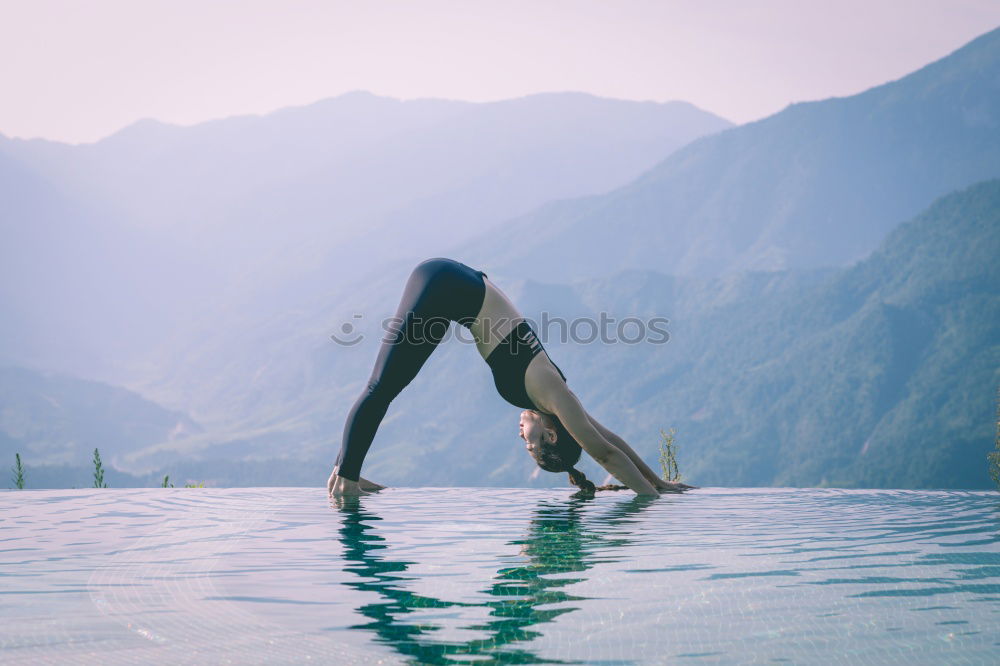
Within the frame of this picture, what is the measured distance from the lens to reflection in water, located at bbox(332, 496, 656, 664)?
3322 mm

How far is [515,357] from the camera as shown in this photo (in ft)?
26.0

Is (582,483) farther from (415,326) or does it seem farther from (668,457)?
(668,457)

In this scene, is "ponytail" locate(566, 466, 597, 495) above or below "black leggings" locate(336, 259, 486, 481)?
below

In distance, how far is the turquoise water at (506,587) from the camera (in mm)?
3367

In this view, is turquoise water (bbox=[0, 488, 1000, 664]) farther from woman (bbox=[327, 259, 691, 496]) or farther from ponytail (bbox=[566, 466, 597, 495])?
ponytail (bbox=[566, 466, 597, 495])

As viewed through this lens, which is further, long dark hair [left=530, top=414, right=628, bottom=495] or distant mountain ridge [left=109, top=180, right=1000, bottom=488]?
distant mountain ridge [left=109, top=180, right=1000, bottom=488]

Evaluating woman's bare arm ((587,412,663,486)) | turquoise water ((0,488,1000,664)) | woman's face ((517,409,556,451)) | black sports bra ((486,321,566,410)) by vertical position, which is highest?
black sports bra ((486,321,566,410))

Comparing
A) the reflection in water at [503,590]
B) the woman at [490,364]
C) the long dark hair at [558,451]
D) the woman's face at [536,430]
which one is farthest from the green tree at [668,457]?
the reflection in water at [503,590]

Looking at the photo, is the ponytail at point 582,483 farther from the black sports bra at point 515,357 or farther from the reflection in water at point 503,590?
the reflection in water at point 503,590

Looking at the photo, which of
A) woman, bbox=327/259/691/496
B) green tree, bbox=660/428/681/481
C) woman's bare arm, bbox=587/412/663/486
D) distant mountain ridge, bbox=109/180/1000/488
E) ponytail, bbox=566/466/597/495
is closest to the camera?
woman, bbox=327/259/691/496

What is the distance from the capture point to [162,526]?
7105mm

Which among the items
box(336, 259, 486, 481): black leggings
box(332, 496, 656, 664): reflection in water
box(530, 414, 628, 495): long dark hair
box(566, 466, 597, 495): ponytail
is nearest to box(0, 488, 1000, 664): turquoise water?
box(332, 496, 656, 664): reflection in water

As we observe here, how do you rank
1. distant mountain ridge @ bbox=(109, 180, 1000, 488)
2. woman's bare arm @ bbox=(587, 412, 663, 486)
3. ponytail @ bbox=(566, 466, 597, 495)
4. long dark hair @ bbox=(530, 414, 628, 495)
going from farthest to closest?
distant mountain ridge @ bbox=(109, 180, 1000, 488) < ponytail @ bbox=(566, 466, 597, 495) < woman's bare arm @ bbox=(587, 412, 663, 486) < long dark hair @ bbox=(530, 414, 628, 495)

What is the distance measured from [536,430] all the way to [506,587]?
3806 millimetres
